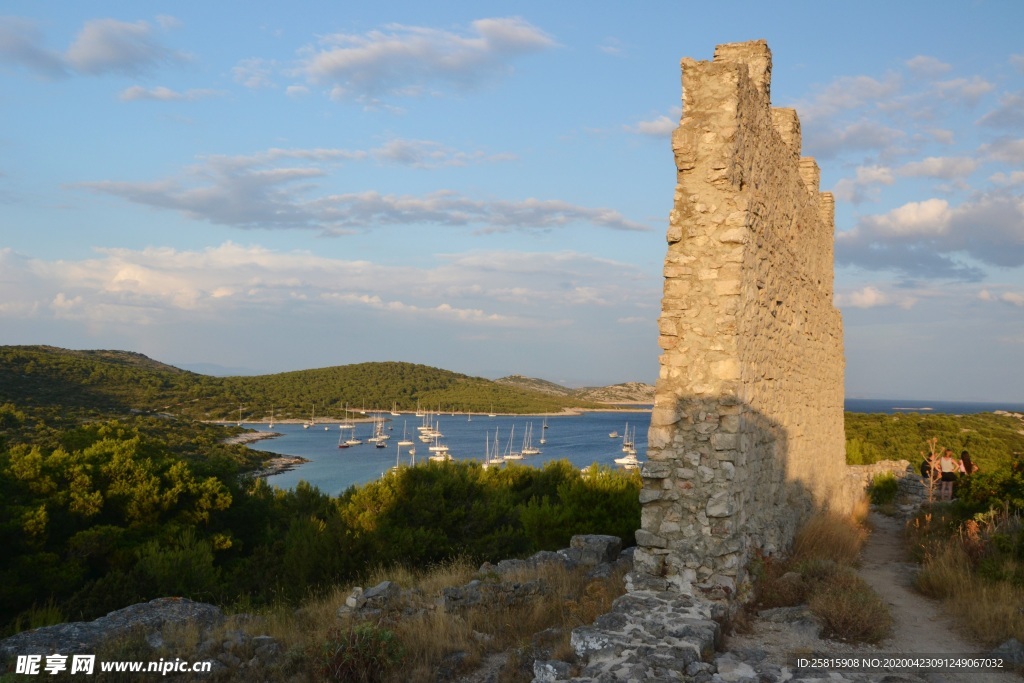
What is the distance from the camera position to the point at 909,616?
20.0ft

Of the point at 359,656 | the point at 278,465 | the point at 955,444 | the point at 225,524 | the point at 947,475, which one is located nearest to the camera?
the point at 359,656

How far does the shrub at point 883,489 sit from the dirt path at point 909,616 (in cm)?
630

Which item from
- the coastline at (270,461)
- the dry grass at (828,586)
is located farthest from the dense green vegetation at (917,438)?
the coastline at (270,461)

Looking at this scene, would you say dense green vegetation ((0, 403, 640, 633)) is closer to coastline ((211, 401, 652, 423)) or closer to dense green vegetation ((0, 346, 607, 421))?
dense green vegetation ((0, 346, 607, 421))

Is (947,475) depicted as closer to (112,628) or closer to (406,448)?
(112,628)

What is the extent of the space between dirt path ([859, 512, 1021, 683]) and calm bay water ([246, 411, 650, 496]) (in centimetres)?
3185

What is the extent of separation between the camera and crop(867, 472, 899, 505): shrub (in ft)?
49.3

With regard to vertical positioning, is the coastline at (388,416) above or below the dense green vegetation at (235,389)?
below

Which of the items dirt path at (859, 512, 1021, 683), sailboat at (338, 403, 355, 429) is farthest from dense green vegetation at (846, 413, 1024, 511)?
sailboat at (338, 403, 355, 429)

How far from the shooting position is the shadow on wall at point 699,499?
5.79m

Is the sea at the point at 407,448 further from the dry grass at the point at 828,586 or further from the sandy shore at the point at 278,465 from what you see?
the dry grass at the point at 828,586

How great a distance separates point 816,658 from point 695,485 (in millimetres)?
1644

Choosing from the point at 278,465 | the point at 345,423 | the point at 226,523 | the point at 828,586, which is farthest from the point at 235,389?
the point at 828,586

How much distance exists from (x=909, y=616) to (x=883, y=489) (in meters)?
10.8
